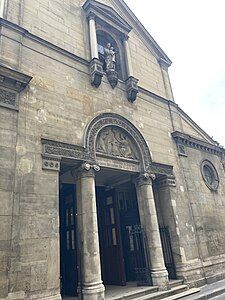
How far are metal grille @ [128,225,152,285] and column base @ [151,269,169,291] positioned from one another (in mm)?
249

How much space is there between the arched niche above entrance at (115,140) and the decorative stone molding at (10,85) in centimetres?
267

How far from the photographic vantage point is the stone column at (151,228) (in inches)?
369

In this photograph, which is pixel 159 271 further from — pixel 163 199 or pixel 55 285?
pixel 55 285

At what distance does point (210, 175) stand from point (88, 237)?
8903mm

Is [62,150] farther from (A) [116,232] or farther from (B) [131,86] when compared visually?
(B) [131,86]

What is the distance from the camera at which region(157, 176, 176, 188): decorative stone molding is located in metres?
11.7

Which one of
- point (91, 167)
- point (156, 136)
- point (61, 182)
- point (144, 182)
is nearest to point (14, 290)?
point (91, 167)

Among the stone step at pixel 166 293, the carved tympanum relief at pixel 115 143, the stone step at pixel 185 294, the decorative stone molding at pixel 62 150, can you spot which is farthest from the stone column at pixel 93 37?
the stone step at pixel 185 294

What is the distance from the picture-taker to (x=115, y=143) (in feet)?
34.2

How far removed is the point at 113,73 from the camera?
11492 millimetres

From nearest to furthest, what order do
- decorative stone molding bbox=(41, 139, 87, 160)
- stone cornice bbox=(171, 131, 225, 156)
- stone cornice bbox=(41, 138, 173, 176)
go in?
stone cornice bbox=(41, 138, 173, 176) → decorative stone molding bbox=(41, 139, 87, 160) → stone cornice bbox=(171, 131, 225, 156)

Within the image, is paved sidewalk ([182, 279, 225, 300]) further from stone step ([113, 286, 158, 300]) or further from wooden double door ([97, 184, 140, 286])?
wooden double door ([97, 184, 140, 286])

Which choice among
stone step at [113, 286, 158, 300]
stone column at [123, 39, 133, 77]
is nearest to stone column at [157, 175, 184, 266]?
stone step at [113, 286, 158, 300]

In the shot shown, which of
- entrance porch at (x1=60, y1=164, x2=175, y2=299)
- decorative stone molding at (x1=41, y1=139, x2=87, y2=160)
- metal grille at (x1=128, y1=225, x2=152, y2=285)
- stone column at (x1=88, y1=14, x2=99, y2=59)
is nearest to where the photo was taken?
decorative stone molding at (x1=41, y1=139, x2=87, y2=160)
